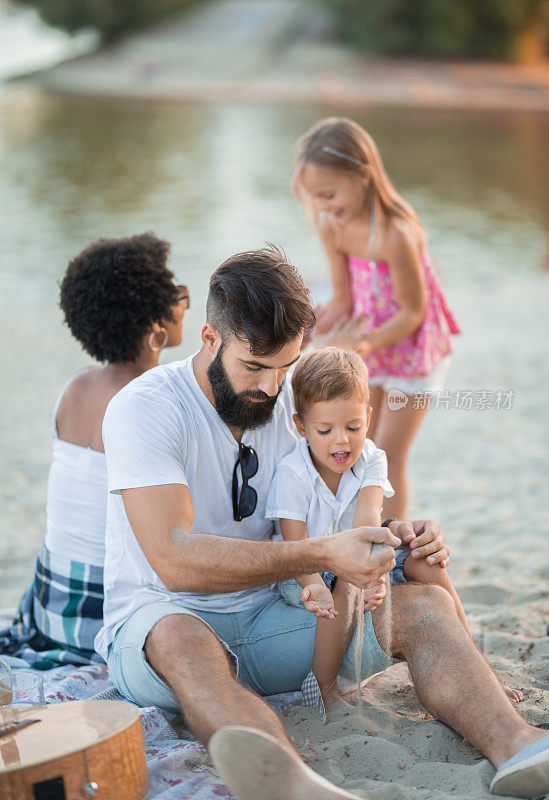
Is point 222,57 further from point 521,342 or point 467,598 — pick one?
point 467,598

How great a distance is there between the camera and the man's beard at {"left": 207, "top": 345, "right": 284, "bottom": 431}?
244cm

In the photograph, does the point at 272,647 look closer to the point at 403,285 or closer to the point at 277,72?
the point at 403,285

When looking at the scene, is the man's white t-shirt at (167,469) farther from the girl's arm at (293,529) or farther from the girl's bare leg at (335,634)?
the girl's bare leg at (335,634)

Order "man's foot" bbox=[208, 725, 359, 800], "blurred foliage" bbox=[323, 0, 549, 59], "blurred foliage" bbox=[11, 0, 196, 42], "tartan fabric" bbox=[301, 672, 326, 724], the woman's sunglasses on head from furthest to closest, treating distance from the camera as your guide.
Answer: "blurred foliage" bbox=[11, 0, 196, 42]
"blurred foliage" bbox=[323, 0, 549, 59]
the woman's sunglasses on head
"tartan fabric" bbox=[301, 672, 326, 724]
"man's foot" bbox=[208, 725, 359, 800]

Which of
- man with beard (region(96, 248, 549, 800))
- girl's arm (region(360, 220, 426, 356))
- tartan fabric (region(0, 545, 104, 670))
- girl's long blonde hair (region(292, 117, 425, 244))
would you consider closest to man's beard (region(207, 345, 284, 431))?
man with beard (region(96, 248, 549, 800))

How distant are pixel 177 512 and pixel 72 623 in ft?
2.50

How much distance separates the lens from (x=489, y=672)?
7.55ft

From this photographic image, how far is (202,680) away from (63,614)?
0.84 meters

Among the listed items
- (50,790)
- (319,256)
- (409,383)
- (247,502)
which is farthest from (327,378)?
(319,256)

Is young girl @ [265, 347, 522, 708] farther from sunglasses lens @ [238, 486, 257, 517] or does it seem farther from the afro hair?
the afro hair

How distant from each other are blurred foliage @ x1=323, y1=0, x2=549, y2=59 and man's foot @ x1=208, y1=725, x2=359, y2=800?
2992cm

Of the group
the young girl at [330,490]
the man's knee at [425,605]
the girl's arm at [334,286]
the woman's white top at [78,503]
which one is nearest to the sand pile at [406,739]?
the young girl at [330,490]

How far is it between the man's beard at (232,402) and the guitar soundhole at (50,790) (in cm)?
97

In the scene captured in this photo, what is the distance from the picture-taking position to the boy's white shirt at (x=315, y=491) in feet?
8.39
